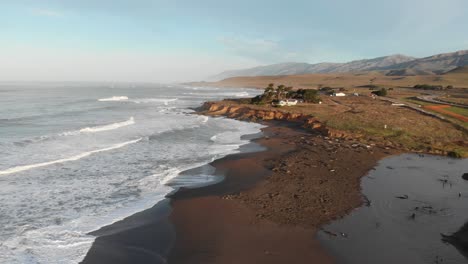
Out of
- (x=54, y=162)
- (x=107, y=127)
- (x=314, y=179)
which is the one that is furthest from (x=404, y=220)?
(x=107, y=127)

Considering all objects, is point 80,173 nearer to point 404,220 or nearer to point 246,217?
point 246,217

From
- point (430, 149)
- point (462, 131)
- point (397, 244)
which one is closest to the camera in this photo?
point (397, 244)

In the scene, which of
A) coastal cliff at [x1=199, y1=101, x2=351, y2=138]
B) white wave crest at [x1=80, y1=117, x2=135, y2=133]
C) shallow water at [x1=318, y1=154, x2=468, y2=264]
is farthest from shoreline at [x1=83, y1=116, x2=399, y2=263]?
white wave crest at [x1=80, y1=117, x2=135, y2=133]

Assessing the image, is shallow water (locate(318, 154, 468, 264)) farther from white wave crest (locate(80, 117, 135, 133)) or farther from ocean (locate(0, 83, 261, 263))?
white wave crest (locate(80, 117, 135, 133))

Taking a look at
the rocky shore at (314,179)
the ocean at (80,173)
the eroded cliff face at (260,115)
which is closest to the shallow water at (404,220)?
the rocky shore at (314,179)

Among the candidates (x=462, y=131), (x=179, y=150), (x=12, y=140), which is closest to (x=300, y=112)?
(x=462, y=131)

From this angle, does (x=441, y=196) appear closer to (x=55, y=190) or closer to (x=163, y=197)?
(x=163, y=197)
